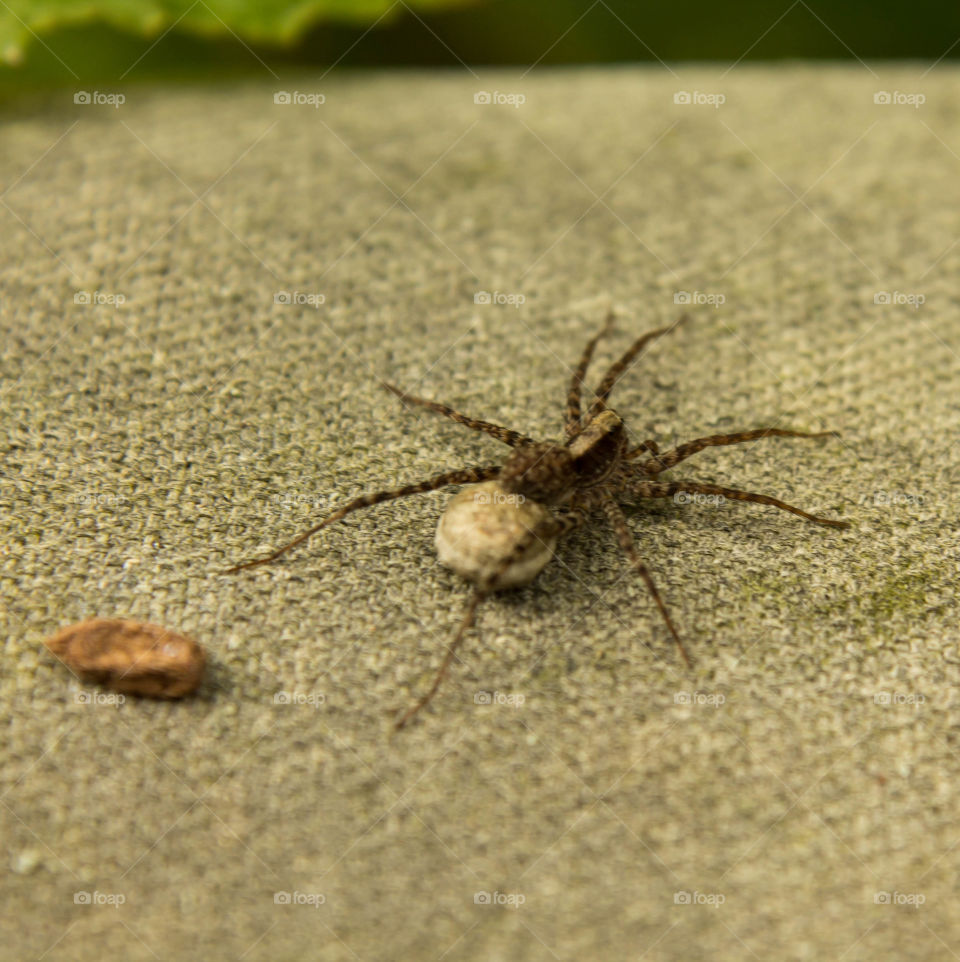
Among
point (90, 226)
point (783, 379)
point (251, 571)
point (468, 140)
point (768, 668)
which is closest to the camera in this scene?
point (768, 668)

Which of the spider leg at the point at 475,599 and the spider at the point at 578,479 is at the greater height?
the spider at the point at 578,479

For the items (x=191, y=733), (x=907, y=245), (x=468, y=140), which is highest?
(x=468, y=140)

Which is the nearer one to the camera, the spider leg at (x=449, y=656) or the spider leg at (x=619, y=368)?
the spider leg at (x=449, y=656)

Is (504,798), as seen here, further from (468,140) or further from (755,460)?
(468,140)

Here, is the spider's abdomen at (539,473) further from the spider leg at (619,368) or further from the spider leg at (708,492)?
the spider leg at (619,368)

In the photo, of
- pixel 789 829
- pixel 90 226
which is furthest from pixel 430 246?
pixel 789 829

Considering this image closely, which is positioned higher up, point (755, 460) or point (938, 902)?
point (755, 460)

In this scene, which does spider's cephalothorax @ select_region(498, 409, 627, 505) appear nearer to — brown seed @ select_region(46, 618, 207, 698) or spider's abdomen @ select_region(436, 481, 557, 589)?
spider's abdomen @ select_region(436, 481, 557, 589)

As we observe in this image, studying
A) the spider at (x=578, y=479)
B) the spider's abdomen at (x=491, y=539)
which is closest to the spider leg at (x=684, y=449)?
the spider at (x=578, y=479)
